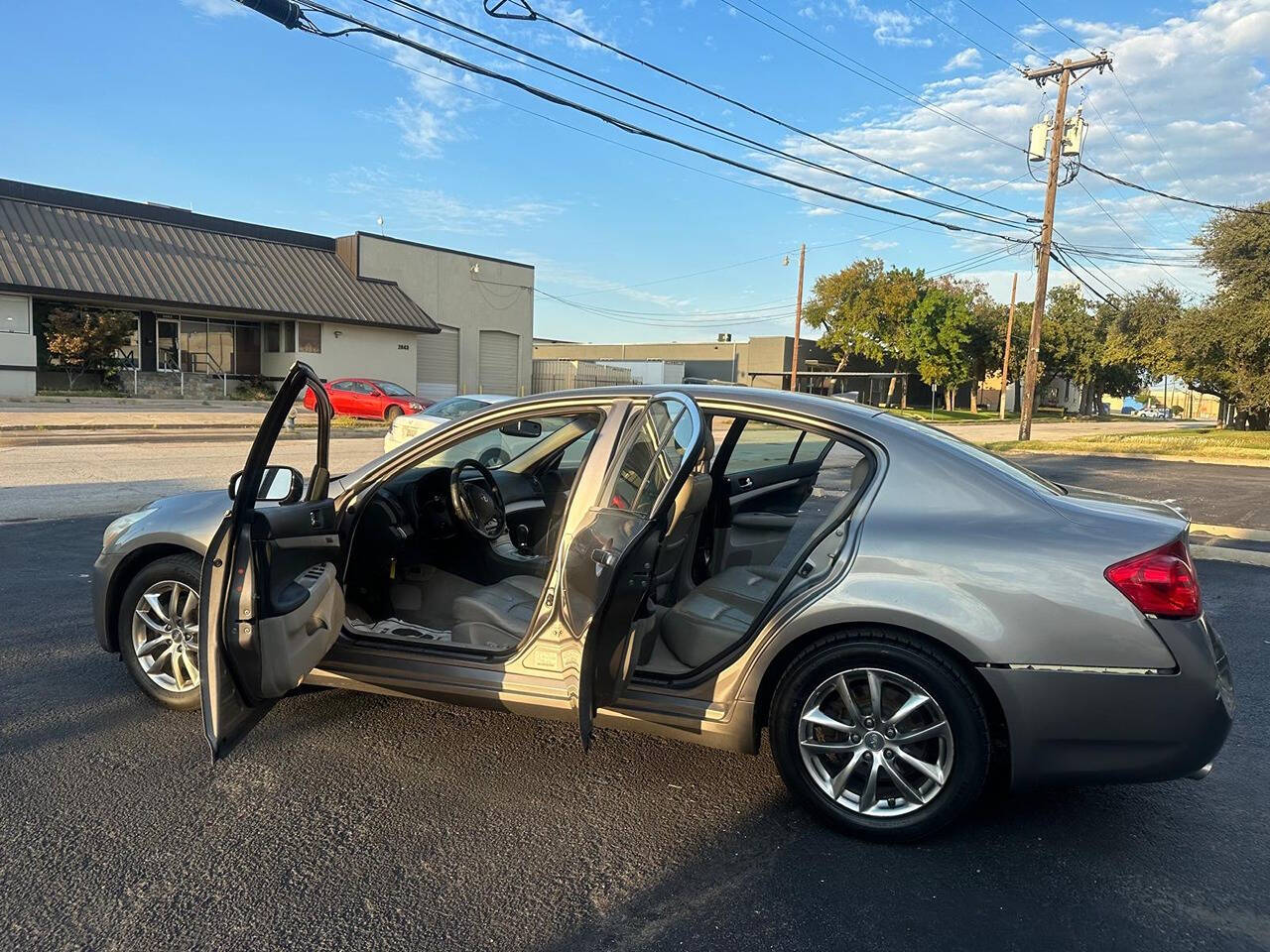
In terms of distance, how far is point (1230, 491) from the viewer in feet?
46.2

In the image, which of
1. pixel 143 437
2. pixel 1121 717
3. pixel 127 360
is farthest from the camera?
pixel 127 360

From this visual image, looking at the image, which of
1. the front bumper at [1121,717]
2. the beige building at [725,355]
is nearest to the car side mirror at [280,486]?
the front bumper at [1121,717]

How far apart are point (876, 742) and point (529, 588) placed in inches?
72.1

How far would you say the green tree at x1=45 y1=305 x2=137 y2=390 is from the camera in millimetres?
27688

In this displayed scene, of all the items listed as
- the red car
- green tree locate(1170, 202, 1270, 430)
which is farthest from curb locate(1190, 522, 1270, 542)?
green tree locate(1170, 202, 1270, 430)

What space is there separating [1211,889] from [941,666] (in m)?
1.12

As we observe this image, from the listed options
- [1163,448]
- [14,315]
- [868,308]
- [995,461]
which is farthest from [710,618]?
[868,308]

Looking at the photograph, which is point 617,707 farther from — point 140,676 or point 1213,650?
point 140,676

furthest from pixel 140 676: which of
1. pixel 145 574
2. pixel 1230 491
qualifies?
pixel 1230 491

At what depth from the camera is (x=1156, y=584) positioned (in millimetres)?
2826

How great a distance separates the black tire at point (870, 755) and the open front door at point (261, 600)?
1.78m

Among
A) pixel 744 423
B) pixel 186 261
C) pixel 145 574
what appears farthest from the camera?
pixel 186 261

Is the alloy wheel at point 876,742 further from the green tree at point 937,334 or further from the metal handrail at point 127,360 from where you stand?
the green tree at point 937,334

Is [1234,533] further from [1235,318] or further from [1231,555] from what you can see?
[1235,318]
